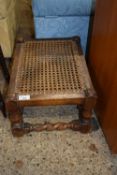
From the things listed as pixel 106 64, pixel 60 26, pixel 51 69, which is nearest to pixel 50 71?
pixel 51 69

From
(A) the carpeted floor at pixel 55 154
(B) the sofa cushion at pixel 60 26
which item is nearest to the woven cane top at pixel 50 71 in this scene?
(B) the sofa cushion at pixel 60 26

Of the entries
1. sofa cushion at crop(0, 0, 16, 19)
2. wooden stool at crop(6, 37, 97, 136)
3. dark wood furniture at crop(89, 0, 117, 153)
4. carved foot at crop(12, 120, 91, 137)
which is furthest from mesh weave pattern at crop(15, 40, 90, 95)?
sofa cushion at crop(0, 0, 16, 19)

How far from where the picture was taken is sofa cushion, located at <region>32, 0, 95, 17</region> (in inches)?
51.6

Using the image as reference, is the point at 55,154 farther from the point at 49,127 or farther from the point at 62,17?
the point at 62,17

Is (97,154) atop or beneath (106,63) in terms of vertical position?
beneath

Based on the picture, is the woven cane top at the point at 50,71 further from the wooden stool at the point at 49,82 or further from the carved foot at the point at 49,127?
the carved foot at the point at 49,127

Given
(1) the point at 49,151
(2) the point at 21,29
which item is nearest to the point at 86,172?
(1) the point at 49,151

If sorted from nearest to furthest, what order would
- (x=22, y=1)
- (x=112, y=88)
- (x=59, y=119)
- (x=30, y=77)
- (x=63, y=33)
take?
(x=112, y=88)
(x=30, y=77)
(x=59, y=119)
(x=63, y=33)
(x=22, y=1)

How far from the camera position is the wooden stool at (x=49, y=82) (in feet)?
3.37

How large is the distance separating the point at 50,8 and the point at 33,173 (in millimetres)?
1009

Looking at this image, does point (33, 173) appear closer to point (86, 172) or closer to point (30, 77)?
point (86, 172)

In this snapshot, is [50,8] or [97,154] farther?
[50,8]

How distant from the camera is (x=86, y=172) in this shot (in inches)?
41.8

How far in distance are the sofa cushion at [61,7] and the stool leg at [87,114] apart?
2.17 feet
